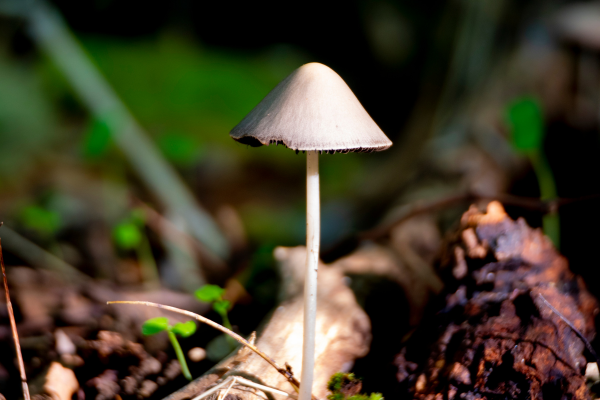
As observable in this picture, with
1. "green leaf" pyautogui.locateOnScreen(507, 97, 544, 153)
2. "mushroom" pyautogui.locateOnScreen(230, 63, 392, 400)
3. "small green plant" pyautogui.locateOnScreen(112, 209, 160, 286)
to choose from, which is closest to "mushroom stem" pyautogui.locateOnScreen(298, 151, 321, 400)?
"mushroom" pyautogui.locateOnScreen(230, 63, 392, 400)

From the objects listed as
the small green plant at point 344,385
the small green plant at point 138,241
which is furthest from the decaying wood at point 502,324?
the small green plant at point 138,241

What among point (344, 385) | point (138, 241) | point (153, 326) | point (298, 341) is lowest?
point (344, 385)

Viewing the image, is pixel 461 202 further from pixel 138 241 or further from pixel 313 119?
pixel 138 241

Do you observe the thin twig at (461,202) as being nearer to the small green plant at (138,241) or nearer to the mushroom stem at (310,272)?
the mushroom stem at (310,272)

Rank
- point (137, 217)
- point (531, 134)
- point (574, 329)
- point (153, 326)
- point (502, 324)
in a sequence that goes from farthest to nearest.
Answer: point (137, 217) < point (531, 134) < point (153, 326) < point (502, 324) < point (574, 329)

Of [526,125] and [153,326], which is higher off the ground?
[526,125]

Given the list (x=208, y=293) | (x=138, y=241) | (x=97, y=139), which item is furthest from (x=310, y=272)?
(x=138, y=241)

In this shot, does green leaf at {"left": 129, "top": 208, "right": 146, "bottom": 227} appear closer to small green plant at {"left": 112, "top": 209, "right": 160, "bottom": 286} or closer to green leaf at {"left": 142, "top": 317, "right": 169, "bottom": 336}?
small green plant at {"left": 112, "top": 209, "right": 160, "bottom": 286}

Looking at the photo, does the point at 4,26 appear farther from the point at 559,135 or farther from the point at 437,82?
the point at 559,135
